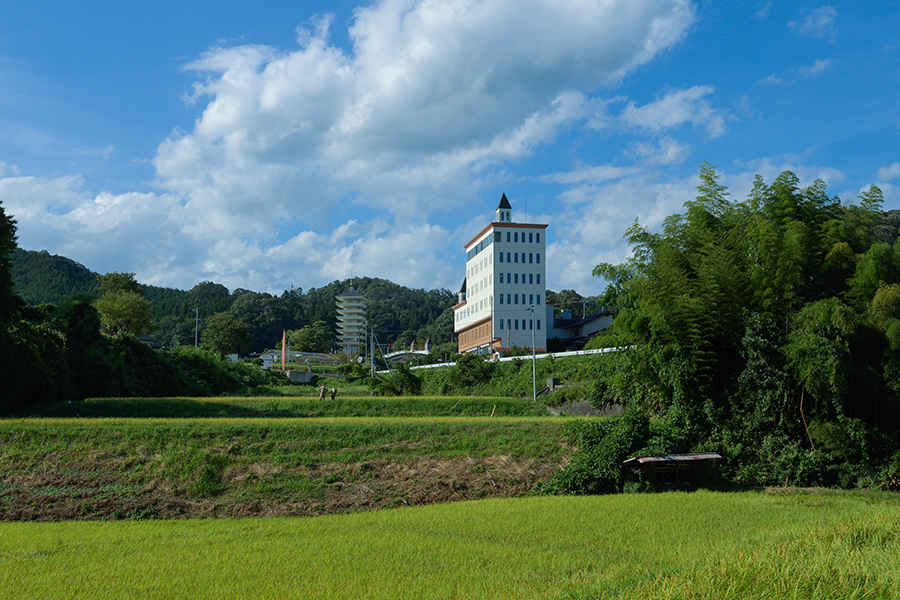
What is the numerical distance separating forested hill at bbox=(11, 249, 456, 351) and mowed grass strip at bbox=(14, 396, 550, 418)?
239 ft

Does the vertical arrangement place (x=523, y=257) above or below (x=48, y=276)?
below

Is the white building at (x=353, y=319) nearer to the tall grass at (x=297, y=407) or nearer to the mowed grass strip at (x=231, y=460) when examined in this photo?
the tall grass at (x=297, y=407)

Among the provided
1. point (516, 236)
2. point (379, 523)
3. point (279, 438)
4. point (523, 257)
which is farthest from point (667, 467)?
point (516, 236)

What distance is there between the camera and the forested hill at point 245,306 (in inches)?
4343

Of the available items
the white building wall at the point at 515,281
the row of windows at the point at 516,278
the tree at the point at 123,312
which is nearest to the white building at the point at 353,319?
the white building wall at the point at 515,281

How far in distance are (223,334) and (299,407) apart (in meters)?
48.0

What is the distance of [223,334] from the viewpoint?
252 feet

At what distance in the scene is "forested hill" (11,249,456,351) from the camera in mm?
110312

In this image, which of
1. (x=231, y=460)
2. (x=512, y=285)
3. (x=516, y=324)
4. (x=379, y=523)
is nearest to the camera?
(x=379, y=523)

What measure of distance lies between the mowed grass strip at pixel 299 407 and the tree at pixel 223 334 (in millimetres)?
44386

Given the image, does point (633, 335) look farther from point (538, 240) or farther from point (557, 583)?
point (538, 240)

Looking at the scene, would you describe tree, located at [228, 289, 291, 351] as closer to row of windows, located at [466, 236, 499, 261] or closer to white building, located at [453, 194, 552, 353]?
row of windows, located at [466, 236, 499, 261]

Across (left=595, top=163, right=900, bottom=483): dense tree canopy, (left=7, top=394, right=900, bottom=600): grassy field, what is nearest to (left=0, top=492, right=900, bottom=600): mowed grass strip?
(left=7, top=394, right=900, bottom=600): grassy field

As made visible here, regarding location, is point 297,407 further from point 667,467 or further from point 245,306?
point 245,306
